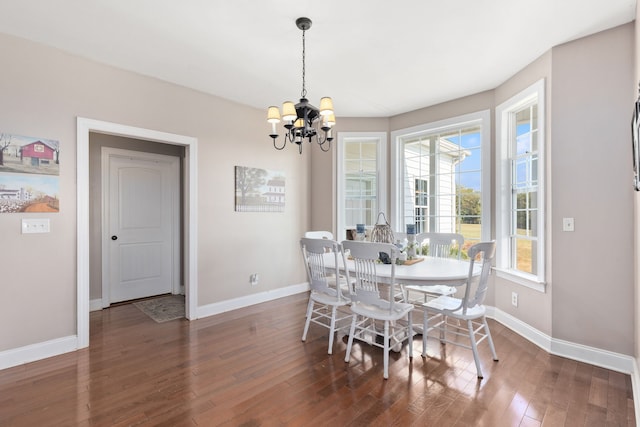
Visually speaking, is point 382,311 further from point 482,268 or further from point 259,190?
point 259,190

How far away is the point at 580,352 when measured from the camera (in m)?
2.63

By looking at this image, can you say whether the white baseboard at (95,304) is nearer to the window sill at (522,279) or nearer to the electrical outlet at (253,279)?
the electrical outlet at (253,279)

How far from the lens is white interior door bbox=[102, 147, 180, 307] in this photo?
13.8 feet

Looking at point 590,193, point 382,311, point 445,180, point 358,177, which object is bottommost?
point 382,311

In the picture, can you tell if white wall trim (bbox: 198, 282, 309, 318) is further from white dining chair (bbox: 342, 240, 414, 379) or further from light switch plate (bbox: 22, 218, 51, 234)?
white dining chair (bbox: 342, 240, 414, 379)

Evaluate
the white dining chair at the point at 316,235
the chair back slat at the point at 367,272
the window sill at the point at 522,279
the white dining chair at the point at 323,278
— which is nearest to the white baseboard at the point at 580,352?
the window sill at the point at 522,279

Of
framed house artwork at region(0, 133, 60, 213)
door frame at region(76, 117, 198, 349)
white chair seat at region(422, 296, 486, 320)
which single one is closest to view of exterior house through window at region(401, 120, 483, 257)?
white chair seat at region(422, 296, 486, 320)

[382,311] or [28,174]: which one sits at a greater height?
[28,174]

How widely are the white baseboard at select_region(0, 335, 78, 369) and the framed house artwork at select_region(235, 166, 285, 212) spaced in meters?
2.10

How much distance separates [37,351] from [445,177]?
4.64 meters

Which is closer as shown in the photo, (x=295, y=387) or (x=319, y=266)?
(x=295, y=387)

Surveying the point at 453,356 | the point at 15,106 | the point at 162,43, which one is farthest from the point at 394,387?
the point at 15,106

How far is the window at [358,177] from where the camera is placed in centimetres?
475

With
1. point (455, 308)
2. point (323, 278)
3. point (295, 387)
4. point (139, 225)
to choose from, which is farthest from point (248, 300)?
point (455, 308)
